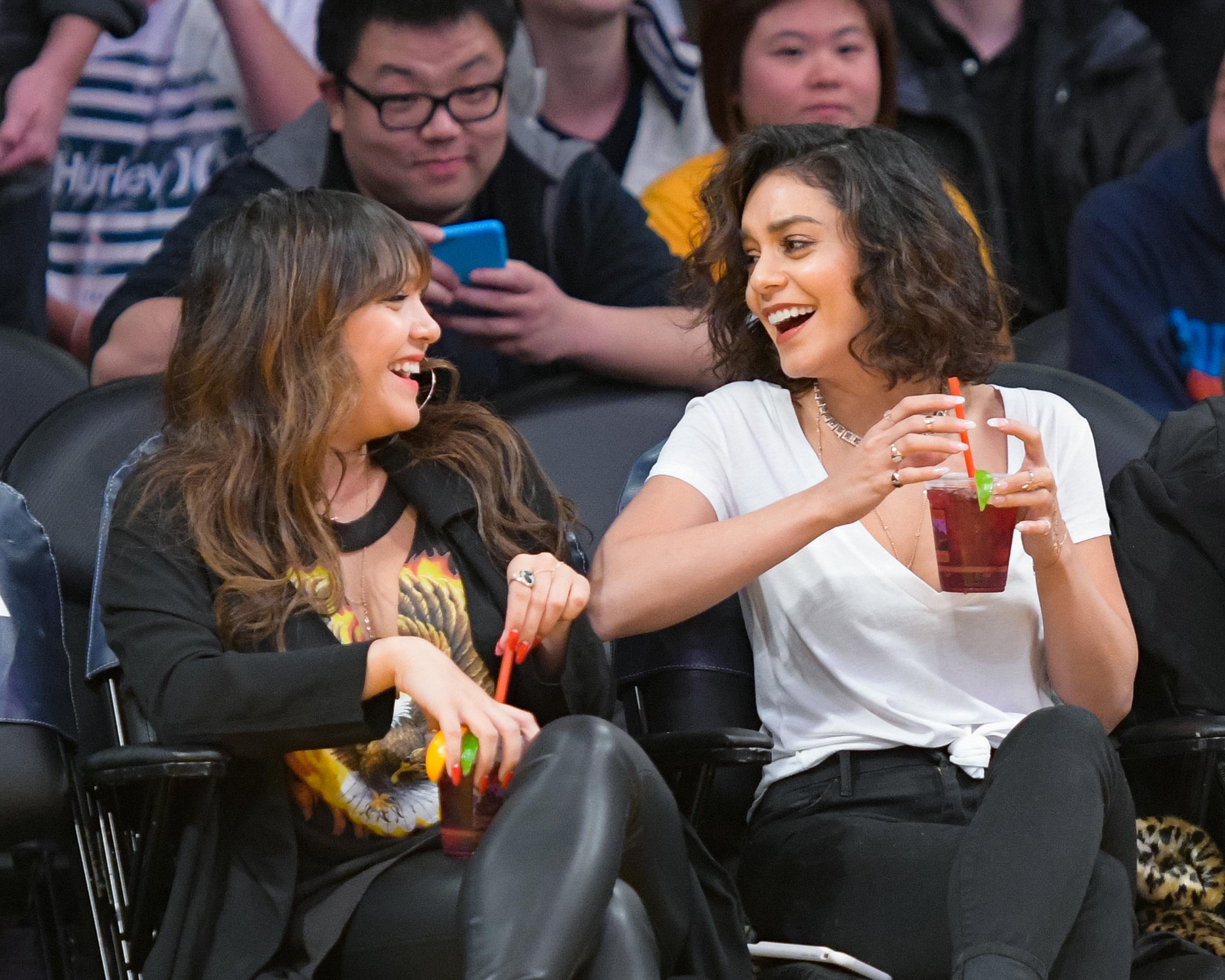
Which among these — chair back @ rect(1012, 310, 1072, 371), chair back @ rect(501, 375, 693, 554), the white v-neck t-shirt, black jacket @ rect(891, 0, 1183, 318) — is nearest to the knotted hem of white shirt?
the white v-neck t-shirt

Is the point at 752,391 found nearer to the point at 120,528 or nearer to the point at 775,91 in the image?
the point at 120,528

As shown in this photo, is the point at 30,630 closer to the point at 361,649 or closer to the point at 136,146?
the point at 361,649

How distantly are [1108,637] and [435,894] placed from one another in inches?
32.4

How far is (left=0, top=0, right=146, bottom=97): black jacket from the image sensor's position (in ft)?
8.54

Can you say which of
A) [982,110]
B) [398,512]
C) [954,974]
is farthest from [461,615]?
[982,110]

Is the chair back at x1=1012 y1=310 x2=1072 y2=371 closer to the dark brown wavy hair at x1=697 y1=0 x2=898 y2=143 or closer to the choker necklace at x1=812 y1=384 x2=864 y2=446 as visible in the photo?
the dark brown wavy hair at x1=697 y1=0 x2=898 y2=143

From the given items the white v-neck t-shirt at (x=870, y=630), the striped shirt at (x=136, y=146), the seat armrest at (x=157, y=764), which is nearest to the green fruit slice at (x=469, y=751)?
the seat armrest at (x=157, y=764)

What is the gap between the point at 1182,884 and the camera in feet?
6.20

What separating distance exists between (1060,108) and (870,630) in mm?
1775

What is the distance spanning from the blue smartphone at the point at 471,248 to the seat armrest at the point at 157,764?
115cm

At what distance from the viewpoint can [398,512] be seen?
192cm

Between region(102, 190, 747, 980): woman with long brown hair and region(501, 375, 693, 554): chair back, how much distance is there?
1.09ft

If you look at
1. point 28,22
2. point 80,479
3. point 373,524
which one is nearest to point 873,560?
point 373,524

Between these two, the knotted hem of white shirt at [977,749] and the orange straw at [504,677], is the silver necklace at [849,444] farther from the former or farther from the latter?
the orange straw at [504,677]
